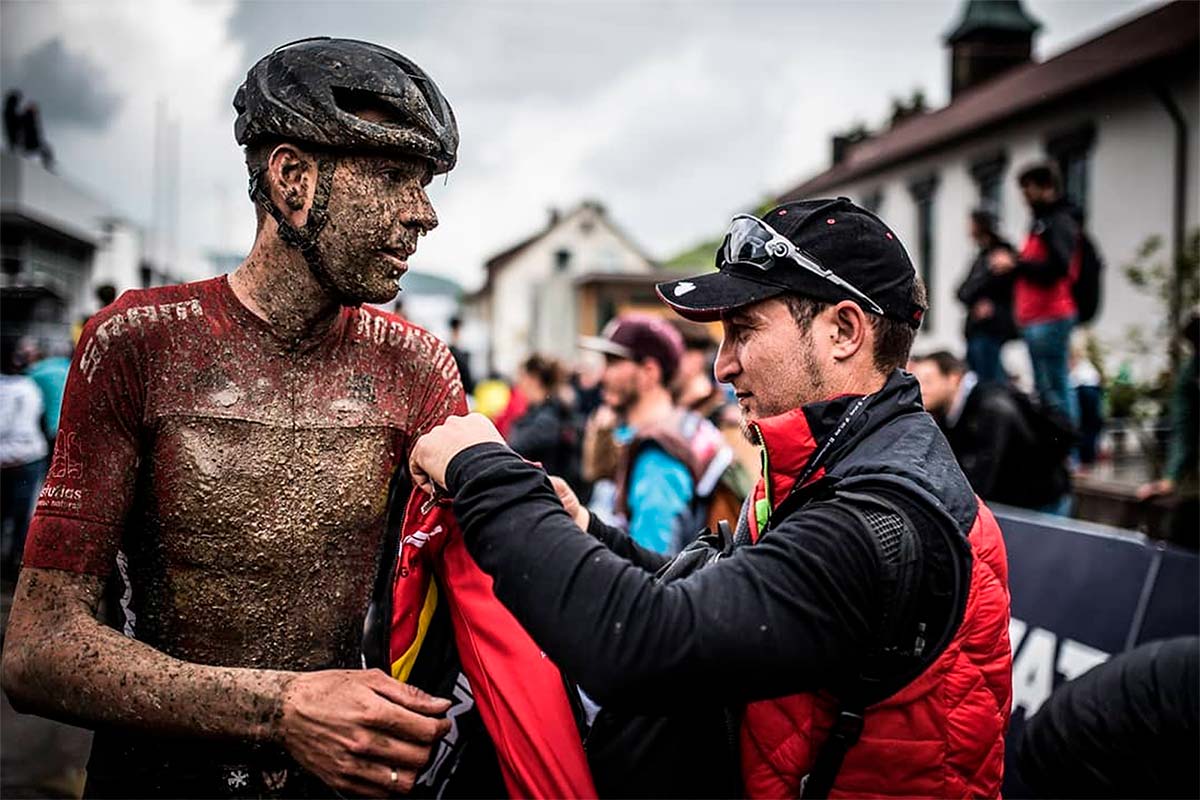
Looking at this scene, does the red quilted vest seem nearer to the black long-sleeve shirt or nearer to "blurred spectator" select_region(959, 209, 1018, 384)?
the black long-sleeve shirt

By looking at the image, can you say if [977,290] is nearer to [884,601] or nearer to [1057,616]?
[1057,616]

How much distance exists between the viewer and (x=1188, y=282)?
11.5m

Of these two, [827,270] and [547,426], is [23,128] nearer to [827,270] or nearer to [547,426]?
[827,270]

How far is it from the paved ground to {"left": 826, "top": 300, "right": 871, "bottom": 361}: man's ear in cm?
373

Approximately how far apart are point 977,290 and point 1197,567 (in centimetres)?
385

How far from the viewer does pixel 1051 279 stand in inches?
286

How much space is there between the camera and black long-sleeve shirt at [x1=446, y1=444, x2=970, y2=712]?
5.13 feet

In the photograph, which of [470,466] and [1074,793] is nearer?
[470,466]

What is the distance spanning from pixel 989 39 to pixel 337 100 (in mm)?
33235

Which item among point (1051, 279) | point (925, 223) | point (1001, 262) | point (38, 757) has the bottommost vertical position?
point (38, 757)

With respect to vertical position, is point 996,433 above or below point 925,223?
below

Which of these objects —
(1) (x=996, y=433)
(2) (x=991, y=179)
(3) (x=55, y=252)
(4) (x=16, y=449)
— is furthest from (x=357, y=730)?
(2) (x=991, y=179)

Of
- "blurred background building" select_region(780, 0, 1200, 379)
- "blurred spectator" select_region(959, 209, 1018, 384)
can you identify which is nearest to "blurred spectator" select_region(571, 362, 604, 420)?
"blurred background building" select_region(780, 0, 1200, 379)

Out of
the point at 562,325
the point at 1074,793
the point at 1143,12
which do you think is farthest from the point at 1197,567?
the point at 562,325
